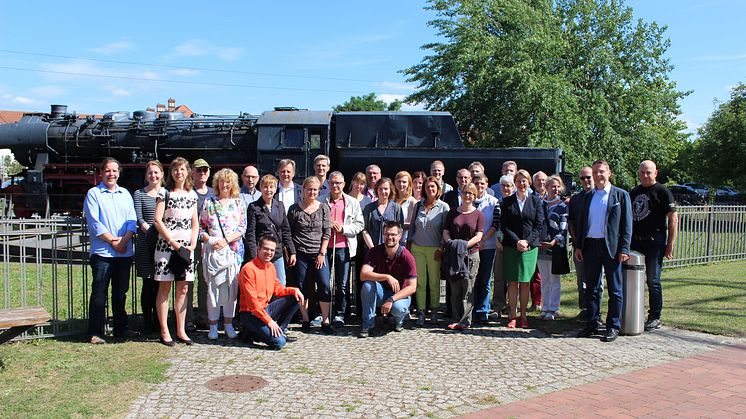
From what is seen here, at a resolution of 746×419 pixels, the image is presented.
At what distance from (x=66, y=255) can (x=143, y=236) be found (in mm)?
1555

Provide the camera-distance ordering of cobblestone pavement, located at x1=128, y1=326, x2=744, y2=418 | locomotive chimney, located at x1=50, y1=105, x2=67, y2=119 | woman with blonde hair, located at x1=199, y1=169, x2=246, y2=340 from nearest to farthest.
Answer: cobblestone pavement, located at x1=128, y1=326, x2=744, y2=418
woman with blonde hair, located at x1=199, y1=169, x2=246, y2=340
locomotive chimney, located at x1=50, y1=105, x2=67, y2=119

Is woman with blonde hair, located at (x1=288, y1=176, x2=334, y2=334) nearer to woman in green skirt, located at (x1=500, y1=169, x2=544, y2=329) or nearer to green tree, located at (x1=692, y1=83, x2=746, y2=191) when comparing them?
woman in green skirt, located at (x1=500, y1=169, x2=544, y2=329)

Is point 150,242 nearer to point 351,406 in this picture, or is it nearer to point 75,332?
point 75,332

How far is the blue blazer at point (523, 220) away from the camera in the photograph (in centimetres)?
737

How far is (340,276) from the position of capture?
294 inches

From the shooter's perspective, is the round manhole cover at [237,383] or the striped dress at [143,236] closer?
the round manhole cover at [237,383]

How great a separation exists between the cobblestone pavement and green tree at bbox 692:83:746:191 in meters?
27.9

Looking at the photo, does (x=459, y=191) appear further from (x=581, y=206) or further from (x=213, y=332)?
(x=213, y=332)

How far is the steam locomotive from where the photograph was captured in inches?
522

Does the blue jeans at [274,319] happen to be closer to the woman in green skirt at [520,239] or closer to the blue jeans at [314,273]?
the blue jeans at [314,273]

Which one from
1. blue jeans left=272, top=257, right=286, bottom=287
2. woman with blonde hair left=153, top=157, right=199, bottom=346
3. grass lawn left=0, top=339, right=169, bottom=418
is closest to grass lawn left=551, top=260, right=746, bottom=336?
blue jeans left=272, top=257, right=286, bottom=287

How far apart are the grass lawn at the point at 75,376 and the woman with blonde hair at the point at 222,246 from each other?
755 millimetres

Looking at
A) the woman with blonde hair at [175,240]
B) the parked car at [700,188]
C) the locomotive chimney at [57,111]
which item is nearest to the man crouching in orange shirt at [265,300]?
the woman with blonde hair at [175,240]

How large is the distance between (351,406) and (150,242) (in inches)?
123
